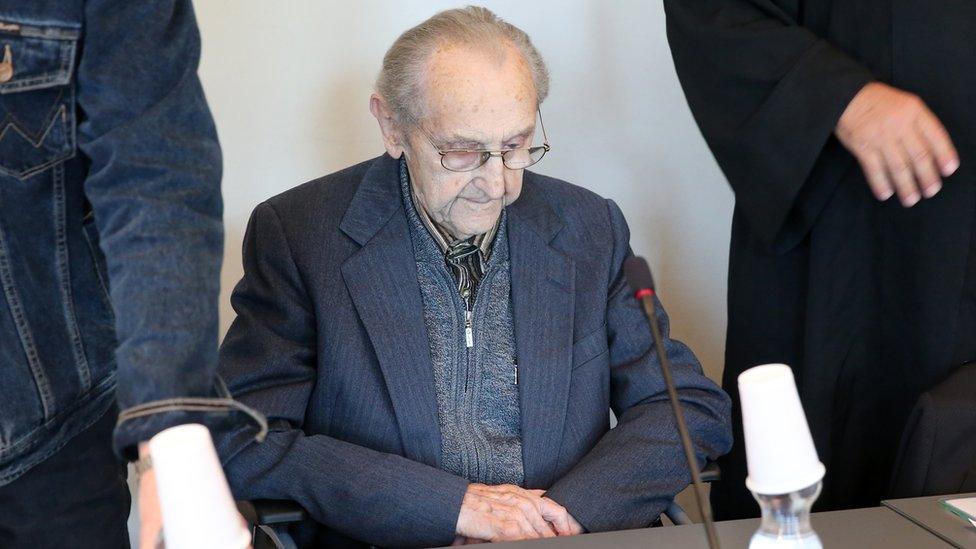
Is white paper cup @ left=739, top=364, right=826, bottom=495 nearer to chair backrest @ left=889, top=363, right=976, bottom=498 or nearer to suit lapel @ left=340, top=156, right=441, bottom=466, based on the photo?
chair backrest @ left=889, top=363, right=976, bottom=498

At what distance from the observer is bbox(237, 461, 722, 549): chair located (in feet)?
5.72

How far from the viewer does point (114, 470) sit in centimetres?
137

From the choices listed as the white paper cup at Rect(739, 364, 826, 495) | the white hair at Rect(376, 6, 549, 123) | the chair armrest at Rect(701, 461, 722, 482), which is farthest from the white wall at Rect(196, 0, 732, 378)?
the white paper cup at Rect(739, 364, 826, 495)

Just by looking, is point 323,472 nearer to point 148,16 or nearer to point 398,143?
point 398,143

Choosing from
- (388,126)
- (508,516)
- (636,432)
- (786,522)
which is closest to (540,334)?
(636,432)

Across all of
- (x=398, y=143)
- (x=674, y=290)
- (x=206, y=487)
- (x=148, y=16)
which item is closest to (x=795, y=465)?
(x=206, y=487)

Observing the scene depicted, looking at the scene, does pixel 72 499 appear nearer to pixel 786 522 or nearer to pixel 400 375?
pixel 400 375

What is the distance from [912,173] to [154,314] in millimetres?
1316

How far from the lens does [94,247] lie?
4.19ft

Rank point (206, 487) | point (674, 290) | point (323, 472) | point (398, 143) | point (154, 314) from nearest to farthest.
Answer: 1. point (206, 487)
2. point (154, 314)
3. point (323, 472)
4. point (398, 143)
5. point (674, 290)

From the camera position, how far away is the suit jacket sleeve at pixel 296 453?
1.75 metres

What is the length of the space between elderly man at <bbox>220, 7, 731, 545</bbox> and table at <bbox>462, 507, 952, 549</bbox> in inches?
14.6

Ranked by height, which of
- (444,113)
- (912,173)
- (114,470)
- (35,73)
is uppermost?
(35,73)

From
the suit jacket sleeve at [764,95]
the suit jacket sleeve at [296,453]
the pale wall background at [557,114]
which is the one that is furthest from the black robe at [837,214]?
the suit jacket sleeve at [296,453]
